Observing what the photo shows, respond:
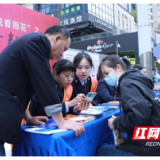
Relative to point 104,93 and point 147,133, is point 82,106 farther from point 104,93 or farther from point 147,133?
point 104,93

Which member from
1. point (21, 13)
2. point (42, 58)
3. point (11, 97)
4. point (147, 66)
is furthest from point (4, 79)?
point (147, 66)

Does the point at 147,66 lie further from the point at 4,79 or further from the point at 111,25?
the point at 111,25

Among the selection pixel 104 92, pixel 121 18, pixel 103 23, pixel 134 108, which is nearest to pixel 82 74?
pixel 104 92

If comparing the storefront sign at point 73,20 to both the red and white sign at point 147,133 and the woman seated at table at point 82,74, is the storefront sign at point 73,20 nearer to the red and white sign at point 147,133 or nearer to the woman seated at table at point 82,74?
the woman seated at table at point 82,74

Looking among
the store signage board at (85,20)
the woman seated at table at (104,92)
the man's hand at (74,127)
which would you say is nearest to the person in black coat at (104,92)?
the woman seated at table at (104,92)

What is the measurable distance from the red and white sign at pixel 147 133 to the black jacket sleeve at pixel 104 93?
1452mm

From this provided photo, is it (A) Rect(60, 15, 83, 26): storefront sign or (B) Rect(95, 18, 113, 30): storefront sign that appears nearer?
(A) Rect(60, 15, 83, 26): storefront sign

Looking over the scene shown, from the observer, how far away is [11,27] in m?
4.14

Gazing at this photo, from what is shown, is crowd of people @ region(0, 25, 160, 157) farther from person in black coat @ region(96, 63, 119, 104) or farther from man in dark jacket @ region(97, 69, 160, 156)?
person in black coat @ region(96, 63, 119, 104)

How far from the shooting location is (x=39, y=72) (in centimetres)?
94

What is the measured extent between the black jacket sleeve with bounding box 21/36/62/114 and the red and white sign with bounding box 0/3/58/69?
11.2ft

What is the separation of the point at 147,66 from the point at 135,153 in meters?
4.10

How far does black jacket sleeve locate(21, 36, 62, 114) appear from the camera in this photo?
0.94 meters

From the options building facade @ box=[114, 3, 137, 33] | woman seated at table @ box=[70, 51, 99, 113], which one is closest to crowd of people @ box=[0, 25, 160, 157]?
woman seated at table @ box=[70, 51, 99, 113]
